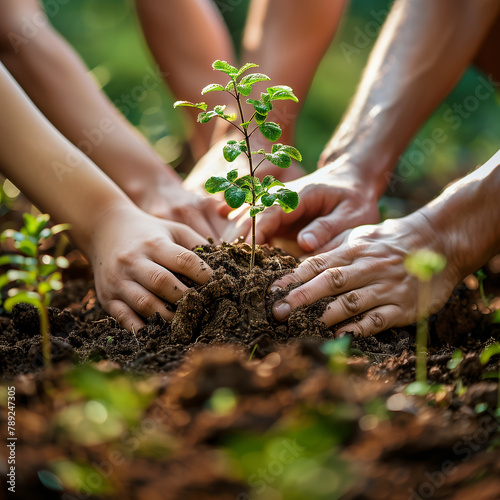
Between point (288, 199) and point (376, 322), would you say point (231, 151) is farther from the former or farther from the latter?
point (376, 322)

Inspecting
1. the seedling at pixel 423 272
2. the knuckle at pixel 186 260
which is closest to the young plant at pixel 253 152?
the knuckle at pixel 186 260

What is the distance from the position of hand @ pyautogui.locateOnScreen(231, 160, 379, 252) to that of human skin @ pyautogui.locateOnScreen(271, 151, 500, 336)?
0.28 feet

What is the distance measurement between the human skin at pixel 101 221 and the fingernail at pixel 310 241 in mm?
338

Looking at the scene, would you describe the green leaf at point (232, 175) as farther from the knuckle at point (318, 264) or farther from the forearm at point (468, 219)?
the forearm at point (468, 219)

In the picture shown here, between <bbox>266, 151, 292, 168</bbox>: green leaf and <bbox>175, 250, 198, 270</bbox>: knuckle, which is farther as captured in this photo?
<bbox>175, 250, 198, 270</bbox>: knuckle

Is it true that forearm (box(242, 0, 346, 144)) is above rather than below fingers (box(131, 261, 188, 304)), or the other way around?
above

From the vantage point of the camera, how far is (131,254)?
1.37 meters

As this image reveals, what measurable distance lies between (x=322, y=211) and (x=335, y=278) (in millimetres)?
520

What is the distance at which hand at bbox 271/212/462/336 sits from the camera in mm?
1274

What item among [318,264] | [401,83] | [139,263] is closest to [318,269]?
[318,264]

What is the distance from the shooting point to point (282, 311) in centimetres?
122

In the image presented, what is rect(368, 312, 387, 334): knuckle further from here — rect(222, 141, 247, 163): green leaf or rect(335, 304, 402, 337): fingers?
rect(222, 141, 247, 163): green leaf

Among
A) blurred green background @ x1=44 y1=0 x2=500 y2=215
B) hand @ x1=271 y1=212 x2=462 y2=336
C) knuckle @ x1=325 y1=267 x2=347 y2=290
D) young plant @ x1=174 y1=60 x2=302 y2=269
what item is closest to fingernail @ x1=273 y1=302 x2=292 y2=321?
hand @ x1=271 y1=212 x2=462 y2=336

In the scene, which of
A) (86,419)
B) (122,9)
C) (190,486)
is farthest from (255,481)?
(122,9)
